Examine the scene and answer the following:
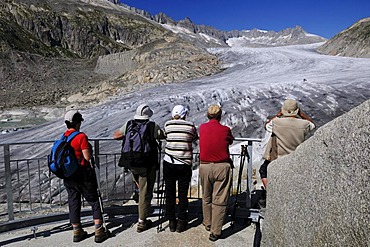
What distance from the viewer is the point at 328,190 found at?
2.66 meters

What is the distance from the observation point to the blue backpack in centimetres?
423

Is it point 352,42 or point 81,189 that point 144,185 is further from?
point 352,42

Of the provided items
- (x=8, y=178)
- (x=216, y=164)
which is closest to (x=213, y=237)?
(x=216, y=164)

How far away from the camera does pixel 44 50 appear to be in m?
89.1

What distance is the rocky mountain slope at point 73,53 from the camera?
30.5 m

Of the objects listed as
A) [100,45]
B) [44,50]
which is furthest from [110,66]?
[100,45]

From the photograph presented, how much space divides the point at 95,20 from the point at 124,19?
13940 mm

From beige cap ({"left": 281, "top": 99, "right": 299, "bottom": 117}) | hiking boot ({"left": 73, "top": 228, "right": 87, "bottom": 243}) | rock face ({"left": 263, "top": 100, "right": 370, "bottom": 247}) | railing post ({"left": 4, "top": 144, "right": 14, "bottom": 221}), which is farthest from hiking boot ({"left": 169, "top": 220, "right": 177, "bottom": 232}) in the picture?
railing post ({"left": 4, "top": 144, "right": 14, "bottom": 221})

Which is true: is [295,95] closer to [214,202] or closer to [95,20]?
[214,202]

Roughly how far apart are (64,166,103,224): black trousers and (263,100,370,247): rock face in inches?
90.3

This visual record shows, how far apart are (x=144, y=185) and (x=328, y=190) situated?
2.81 metres

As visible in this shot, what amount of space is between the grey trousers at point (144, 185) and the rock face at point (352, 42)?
3445 centimetres

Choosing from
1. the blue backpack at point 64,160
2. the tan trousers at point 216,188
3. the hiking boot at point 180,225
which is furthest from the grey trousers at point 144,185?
the blue backpack at point 64,160

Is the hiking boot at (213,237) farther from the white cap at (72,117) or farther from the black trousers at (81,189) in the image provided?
the white cap at (72,117)
